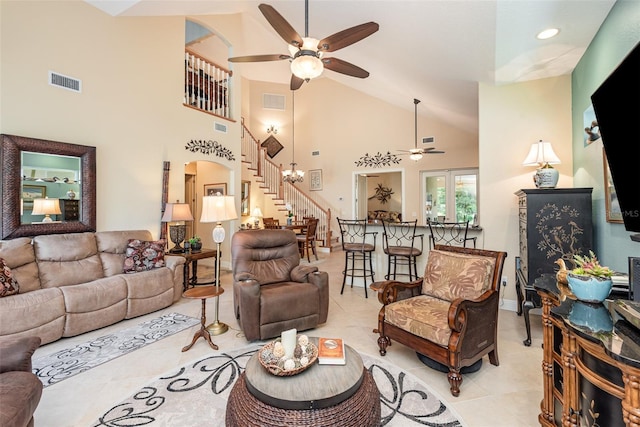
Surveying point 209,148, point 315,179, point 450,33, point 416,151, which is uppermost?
point 450,33

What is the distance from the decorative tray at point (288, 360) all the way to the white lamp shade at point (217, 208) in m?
1.78

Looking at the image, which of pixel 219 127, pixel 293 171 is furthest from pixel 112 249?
pixel 293 171

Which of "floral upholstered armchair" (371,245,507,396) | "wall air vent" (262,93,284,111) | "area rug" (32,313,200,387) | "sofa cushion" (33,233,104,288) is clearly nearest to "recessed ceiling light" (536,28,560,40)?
"floral upholstered armchair" (371,245,507,396)

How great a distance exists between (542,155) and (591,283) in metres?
2.56

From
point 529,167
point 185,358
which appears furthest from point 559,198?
point 185,358

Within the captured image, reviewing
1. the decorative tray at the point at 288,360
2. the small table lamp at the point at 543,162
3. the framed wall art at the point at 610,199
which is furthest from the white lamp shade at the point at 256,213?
the framed wall art at the point at 610,199

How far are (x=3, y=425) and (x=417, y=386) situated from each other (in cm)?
232

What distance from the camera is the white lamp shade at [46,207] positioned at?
3.38 metres

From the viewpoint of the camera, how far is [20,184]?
323 cm

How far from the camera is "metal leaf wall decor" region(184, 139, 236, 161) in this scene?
511 cm

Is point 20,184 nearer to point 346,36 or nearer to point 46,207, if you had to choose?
point 46,207

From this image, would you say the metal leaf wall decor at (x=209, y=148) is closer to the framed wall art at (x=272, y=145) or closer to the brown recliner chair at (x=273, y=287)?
the brown recliner chair at (x=273, y=287)

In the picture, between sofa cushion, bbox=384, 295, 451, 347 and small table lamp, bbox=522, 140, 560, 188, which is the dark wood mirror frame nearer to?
sofa cushion, bbox=384, 295, 451, 347

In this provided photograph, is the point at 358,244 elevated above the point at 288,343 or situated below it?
above
